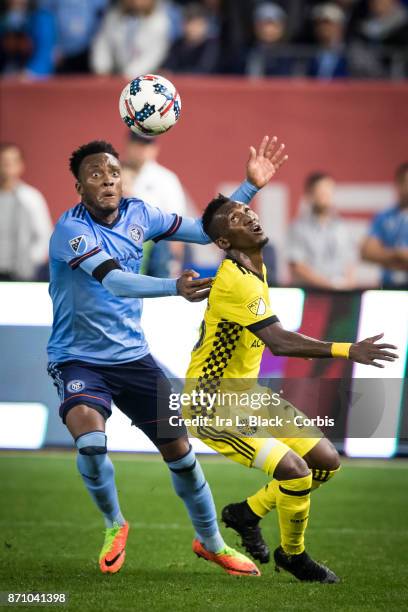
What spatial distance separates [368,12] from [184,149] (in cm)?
309

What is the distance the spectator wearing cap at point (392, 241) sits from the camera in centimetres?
1285

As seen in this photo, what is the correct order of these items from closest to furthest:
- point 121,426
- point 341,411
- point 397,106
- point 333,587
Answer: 1. point 333,587
2. point 341,411
3. point 121,426
4. point 397,106

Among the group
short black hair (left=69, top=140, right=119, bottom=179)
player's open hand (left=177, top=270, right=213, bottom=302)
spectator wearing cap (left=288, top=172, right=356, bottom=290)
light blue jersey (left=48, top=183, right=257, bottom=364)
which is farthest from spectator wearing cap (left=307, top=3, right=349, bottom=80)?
player's open hand (left=177, top=270, right=213, bottom=302)

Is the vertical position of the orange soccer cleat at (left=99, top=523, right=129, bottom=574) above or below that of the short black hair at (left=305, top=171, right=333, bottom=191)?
below

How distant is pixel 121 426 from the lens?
9875 mm

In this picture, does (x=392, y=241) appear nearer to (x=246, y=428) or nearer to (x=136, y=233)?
(x=136, y=233)

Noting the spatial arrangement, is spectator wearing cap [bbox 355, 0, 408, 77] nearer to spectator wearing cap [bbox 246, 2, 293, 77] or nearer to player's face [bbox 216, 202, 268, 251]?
spectator wearing cap [bbox 246, 2, 293, 77]

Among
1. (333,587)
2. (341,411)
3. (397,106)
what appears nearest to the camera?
(333,587)

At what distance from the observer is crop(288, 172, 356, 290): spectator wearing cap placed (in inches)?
511

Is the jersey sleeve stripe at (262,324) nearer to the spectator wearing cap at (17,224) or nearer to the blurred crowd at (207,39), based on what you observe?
the spectator wearing cap at (17,224)

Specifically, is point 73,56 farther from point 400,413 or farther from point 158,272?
point 400,413

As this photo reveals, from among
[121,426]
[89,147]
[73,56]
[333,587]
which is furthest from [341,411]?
[73,56]

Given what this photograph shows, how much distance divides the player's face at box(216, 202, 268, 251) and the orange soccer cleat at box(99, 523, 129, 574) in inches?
74.3

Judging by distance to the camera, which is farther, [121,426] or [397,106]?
[397,106]
